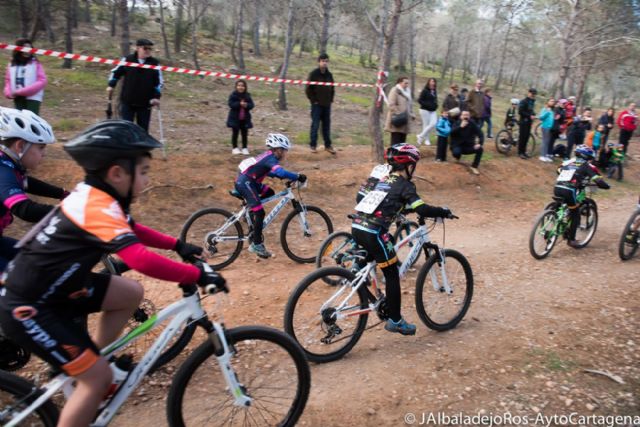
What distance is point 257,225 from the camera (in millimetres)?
6527

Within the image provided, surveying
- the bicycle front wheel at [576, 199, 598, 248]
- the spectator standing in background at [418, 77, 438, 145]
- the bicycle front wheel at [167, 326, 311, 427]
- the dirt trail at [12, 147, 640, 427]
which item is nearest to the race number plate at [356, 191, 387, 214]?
the dirt trail at [12, 147, 640, 427]

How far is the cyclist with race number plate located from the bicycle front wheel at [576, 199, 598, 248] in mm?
5420

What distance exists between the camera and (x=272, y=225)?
320 inches

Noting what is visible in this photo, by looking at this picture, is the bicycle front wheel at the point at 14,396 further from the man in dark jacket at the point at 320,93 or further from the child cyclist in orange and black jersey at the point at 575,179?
the man in dark jacket at the point at 320,93

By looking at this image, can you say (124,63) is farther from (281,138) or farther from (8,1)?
(8,1)

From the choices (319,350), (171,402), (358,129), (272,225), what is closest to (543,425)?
(319,350)

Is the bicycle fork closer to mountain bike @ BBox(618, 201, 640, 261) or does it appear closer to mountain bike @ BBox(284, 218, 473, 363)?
mountain bike @ BBox(284, 218, 473, 363)

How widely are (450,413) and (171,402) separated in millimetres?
2355

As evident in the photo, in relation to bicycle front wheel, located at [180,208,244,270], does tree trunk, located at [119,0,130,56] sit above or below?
above

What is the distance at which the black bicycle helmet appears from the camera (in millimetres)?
2443

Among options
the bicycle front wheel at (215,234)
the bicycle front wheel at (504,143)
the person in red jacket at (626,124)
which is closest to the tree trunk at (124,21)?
the bicycle front wheel at (215,234)

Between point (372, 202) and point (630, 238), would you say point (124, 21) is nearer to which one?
point (372, 202)

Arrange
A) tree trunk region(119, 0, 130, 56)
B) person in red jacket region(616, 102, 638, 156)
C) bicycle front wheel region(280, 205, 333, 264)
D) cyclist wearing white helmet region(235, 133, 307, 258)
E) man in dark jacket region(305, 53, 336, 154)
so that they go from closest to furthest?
cyclist wearing white helmet region(235, 133, 307, 258) → bicycle front wheel region(280, 205, 333, 264) → man in dark jacket region(305, 53, 336, 154) → tree trunk region(119, 0, 130, 56) → person in red jacket region(616, 102, 638, 156)

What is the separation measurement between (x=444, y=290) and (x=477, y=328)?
2.24 ft
